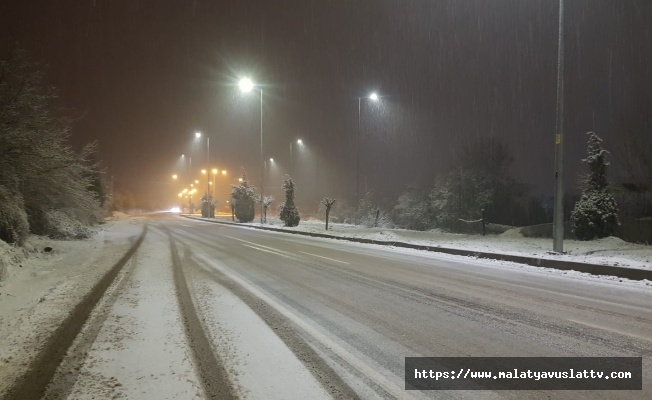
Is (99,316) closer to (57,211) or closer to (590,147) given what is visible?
(57,211)

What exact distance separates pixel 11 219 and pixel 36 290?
6105 millimetres

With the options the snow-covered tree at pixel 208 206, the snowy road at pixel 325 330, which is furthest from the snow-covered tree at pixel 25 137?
the snow-covered tree at pixel 208 206

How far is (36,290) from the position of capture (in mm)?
8695

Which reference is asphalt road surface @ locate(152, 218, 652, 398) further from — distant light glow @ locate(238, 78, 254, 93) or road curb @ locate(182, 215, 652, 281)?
distant light glow @ locate(238, 78, 254, 93)

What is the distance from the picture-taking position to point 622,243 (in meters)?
17.8

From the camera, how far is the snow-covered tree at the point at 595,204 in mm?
21250

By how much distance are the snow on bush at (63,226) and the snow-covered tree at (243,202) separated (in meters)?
26.1

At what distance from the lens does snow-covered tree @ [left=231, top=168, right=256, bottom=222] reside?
4903 cm

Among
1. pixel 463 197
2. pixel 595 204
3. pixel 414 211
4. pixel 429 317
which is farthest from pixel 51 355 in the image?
pixel 414 211

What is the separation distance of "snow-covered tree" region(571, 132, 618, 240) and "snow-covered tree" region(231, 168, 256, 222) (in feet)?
115

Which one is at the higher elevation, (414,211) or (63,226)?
(414,211)

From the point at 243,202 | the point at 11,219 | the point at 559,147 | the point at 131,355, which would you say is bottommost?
the point at 131,355

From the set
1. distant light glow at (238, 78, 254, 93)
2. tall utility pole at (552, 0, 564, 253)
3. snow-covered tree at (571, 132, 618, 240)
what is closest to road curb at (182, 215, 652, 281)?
tall utility pole at (552, 0, 564, 253)

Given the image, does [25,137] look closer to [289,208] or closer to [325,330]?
[325,330]
